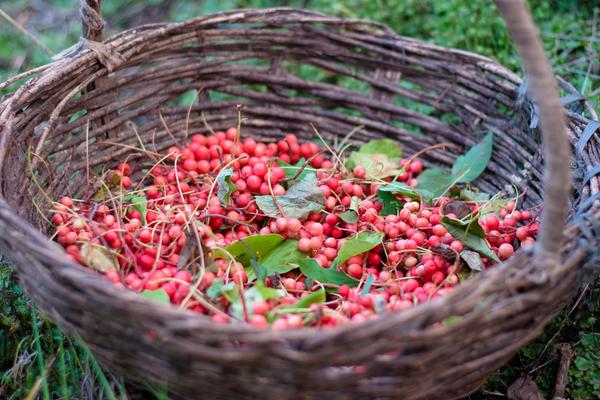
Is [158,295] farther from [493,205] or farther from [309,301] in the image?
[493,205]

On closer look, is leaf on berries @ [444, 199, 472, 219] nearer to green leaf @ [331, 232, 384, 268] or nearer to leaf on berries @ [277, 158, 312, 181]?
green leaf @ [331, 232, 384, 268]

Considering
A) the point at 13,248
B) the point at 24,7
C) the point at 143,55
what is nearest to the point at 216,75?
the point at 143,55

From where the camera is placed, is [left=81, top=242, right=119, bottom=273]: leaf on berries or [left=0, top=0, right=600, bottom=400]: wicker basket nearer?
[left=0, top=0, right=600, bottom=400]: wicker basket

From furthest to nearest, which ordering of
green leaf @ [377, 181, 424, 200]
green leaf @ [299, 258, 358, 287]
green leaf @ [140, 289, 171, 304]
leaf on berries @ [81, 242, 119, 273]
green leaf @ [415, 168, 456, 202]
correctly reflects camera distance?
green leaf @ [415, 168, 456, 202], green leaf @ [377, 181, 424, 200], green leaf @ [299, 258, 358, 287], leaf on berries @ [81, 242, 119, 273], green leaf @ [140, 289, 171, 304]

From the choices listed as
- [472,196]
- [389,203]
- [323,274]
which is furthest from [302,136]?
[323,274]

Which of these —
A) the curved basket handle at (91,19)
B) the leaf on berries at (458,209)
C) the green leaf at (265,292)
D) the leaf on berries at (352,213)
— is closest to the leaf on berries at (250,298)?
the green leaf at (265,292)

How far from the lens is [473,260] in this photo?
1590 mm

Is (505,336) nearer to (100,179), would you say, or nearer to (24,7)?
(100,179)

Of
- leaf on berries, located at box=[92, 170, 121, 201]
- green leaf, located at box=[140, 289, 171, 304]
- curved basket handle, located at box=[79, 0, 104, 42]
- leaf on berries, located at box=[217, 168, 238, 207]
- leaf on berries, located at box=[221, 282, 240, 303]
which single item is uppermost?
curved basket handle, located at box=[79, 0, 104, 42]

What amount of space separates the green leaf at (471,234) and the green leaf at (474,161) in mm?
321

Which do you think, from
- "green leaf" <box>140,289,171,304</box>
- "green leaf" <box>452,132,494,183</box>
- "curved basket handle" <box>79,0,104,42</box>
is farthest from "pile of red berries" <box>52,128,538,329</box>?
"curved basket handle" <box>79,0,104,42</box>

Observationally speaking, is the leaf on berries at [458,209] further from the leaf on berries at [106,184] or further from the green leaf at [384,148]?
the leaf on berries at [106,184]

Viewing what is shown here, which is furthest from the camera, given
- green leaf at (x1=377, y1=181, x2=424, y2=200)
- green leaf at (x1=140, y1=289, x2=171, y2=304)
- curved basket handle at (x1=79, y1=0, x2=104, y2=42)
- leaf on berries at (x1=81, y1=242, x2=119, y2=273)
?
green leaf at (x1=377, y1=181, x2=424, y2=200)

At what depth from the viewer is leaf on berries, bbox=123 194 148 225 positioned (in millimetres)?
1758
